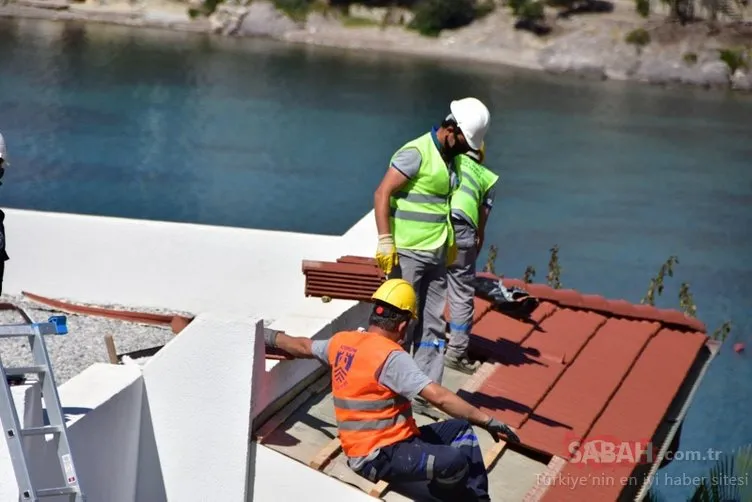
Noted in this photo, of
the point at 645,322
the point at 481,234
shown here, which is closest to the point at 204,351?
the point at 481,234

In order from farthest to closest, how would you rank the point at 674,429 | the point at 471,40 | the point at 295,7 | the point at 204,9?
the point at 204,9 < the point at 295,7 < the point at 471,40 < the point at 674,429

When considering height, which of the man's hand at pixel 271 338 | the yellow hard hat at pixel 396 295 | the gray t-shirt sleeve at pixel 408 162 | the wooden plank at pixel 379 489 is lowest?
the wooden plank at pixel 379 489

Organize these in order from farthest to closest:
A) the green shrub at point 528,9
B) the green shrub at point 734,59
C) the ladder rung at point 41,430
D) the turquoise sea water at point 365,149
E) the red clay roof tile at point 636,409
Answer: the green shrub at point 528,9, the green shrub at point 734,59, the turquoise sea water at point 365,149, the red clay roof tile at point 636,409, the ladder rung at point 41,430

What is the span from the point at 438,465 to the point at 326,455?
69cm

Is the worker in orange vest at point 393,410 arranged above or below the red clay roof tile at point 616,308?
above

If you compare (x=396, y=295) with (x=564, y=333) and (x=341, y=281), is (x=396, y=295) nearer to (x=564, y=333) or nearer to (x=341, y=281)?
(x=341, y=281)

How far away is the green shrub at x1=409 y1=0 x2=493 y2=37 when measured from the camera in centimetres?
4128

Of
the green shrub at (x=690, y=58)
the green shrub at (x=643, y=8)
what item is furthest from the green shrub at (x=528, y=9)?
the green shrub at (x=690, y=58)

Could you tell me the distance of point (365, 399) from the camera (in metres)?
5.79

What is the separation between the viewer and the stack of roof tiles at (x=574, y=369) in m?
7.08

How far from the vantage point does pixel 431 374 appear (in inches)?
278

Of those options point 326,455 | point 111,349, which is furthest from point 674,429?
point 111,349

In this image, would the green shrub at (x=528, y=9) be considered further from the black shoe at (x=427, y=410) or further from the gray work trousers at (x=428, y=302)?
the black shoe at (x=427, y=410)

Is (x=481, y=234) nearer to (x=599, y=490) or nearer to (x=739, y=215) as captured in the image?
(x=599, y=490)
